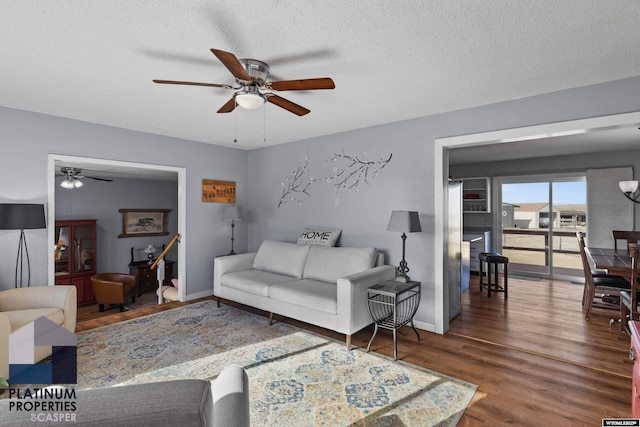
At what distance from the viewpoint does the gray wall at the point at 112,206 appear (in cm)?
607

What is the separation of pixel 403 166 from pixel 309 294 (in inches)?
71.6


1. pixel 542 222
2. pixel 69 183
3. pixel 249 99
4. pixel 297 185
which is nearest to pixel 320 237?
pixel 297 185

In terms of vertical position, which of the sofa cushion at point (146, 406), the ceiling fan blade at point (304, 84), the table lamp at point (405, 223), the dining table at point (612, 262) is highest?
the ceiling fan blade at point (304, 84)

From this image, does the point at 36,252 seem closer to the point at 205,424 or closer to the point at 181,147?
the point at 181,147

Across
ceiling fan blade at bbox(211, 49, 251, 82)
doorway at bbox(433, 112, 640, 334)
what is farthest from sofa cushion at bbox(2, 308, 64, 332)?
doorway at bbox(433, 112, 640, 334)

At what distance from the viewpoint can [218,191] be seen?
201 inches

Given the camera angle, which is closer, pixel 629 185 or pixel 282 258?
pixel 282 258

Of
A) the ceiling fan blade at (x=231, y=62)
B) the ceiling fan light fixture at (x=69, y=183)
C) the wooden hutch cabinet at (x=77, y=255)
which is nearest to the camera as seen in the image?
the ceiling fan blade at (x=231, y=62)

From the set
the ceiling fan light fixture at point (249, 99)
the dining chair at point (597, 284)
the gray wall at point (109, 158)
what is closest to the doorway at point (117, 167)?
the gray wall at point (109, 158)

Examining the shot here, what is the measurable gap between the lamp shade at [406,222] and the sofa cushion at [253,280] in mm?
1456

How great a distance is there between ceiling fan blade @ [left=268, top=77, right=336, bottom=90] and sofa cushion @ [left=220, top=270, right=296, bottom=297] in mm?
2295

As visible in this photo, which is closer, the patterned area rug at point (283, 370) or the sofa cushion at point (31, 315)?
the patterned area rug at point (283, 370)

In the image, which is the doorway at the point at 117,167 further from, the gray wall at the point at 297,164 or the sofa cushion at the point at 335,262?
the sofa cushion at the point at 335,262

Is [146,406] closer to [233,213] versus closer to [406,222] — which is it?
[406,222]
